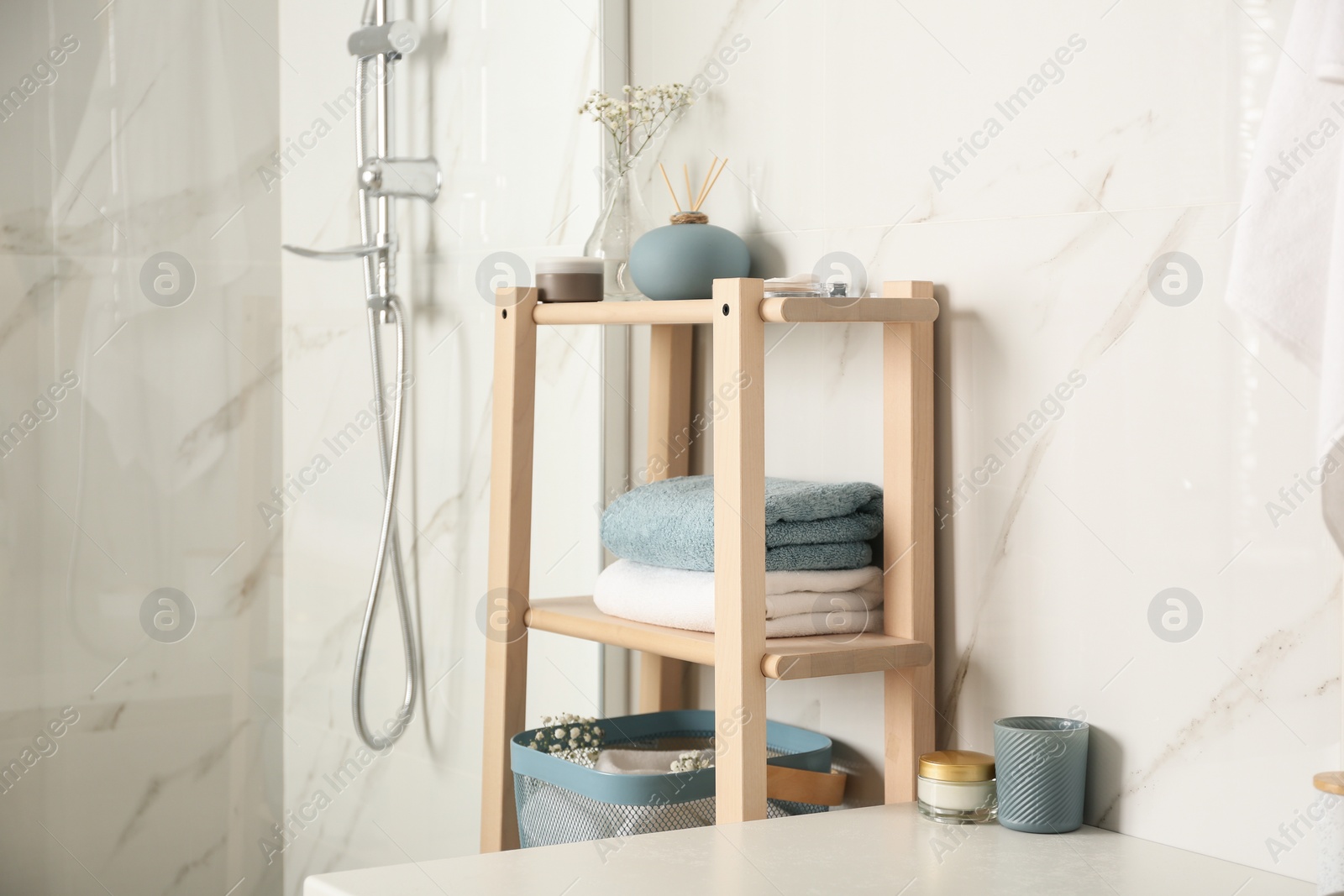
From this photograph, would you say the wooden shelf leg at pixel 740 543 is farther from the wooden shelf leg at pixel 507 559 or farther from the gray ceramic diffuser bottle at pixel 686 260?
the wooden shelf leg at pixel 507 559

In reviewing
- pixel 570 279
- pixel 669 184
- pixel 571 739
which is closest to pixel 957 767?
pixel 571 739

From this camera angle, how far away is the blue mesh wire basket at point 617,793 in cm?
127

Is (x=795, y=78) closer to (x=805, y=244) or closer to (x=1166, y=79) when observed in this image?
(x=805, y=244)

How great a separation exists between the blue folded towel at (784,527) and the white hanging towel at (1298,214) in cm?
46

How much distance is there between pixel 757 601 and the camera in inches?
47.3

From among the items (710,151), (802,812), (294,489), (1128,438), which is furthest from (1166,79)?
(294,489)

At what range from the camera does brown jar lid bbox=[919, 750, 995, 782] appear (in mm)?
1167

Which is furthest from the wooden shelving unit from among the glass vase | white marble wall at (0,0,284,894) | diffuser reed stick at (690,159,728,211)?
white marble wall at (0,0,284,894)

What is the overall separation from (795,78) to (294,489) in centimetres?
71

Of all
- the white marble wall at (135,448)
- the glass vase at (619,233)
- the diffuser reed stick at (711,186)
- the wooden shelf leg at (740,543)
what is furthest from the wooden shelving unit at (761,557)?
the white marble wall at (135,448)

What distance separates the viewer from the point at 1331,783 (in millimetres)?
832

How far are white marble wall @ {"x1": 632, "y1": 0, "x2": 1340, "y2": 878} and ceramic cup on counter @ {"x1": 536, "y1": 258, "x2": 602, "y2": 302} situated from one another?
0.71 feet

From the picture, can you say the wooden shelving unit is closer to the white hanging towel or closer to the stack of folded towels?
the stack of folded towels

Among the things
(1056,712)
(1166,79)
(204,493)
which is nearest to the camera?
(1166,79)
